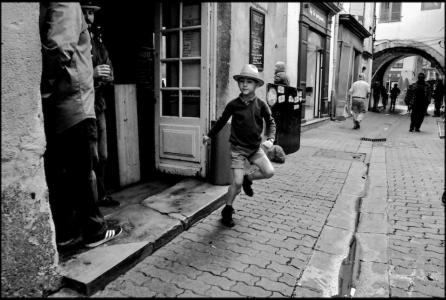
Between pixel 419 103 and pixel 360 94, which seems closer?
pixel 419 103

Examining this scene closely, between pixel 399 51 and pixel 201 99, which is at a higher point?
pixel 399 51

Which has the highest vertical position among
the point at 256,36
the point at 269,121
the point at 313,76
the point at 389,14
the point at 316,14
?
the point at 389,14

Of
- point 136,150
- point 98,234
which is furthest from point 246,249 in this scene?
point 136,150

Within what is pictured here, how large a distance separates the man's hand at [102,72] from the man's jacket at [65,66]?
2.58 ft

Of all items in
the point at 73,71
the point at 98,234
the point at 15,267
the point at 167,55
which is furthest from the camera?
the point at 167,55

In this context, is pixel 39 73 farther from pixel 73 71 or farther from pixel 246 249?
pixel 246 249

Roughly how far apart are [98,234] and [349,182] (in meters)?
4.08

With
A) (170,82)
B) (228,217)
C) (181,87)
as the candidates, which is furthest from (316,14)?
(228,217)

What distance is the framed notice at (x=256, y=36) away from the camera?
6.24m

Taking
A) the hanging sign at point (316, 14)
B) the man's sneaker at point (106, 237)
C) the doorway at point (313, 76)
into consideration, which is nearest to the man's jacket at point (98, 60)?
the man's sneaker at point (106, 237)

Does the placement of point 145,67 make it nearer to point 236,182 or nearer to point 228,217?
point 236,182

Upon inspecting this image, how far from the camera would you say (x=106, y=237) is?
11.2ft

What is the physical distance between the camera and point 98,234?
3.33 m

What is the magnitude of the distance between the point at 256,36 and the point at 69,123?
4.36 m
